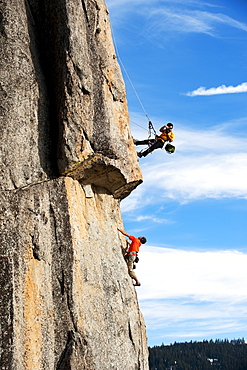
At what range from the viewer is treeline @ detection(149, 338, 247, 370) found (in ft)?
536

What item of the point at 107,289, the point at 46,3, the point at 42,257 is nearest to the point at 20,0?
the point at 46,3

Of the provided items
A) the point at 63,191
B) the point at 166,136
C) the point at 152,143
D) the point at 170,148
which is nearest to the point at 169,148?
the point at 170,148

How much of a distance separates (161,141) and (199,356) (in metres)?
162

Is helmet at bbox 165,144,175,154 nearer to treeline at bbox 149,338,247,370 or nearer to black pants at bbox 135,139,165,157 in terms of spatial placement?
black pants at bbox 135,139,165,157

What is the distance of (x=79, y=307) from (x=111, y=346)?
182 cm

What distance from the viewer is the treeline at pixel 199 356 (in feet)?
536

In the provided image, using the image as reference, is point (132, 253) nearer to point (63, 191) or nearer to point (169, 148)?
point (63, 191)

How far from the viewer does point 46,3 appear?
63.7 ft

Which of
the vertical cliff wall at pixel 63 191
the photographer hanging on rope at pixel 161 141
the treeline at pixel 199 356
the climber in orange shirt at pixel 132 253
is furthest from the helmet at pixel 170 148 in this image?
the treeline at pixel 199 356

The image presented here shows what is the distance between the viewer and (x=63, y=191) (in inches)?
676

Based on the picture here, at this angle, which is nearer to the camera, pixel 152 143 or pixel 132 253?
pixel 132 253

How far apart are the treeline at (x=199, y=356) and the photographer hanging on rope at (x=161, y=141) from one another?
14419cm

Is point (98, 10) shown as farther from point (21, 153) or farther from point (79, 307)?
point (79, 307)

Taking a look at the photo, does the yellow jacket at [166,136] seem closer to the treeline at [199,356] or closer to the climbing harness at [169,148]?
the climbing harness at [169,148]
